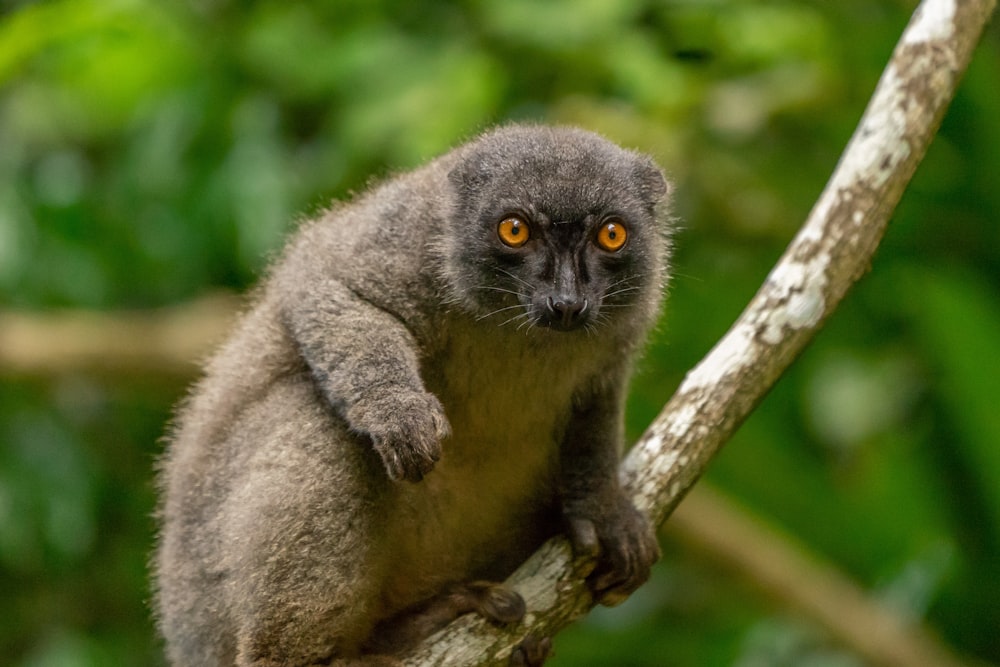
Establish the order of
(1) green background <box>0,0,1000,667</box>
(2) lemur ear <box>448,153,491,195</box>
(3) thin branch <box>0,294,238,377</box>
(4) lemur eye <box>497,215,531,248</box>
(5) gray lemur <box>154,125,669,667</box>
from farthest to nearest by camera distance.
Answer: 1. (3) thin branch <box>0,294,238,377</box>
2. (1) green background <box>0,0,1000,667</box>
3. (2) lemur ear <box>448,153,491,195</box>
4. (4) lemur eye <box>497,215,531,248</box>
5. (5) gray lemur <box>154,125,669,667</box>

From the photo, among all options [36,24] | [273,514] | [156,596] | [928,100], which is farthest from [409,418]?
[36,24]

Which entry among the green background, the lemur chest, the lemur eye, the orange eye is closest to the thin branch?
the green background

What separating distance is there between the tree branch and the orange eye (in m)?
0.51

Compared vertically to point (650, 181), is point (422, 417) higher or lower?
lower

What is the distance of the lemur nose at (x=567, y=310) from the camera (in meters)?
3.63

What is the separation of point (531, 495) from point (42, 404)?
3.91m

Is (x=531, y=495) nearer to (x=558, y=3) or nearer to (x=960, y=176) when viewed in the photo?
(x=558, y=3)

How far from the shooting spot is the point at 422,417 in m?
3.57

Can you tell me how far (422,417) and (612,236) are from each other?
89 centimetres

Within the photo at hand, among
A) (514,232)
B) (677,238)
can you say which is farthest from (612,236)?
(677,238)

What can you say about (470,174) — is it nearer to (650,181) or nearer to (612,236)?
(612,236)

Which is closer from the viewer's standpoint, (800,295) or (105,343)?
(800,295)

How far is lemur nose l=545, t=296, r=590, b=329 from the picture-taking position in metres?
3.63

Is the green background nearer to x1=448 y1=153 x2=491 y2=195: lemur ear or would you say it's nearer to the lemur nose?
x1=448 y1=153 x2=491 y2=195: lemur ear
